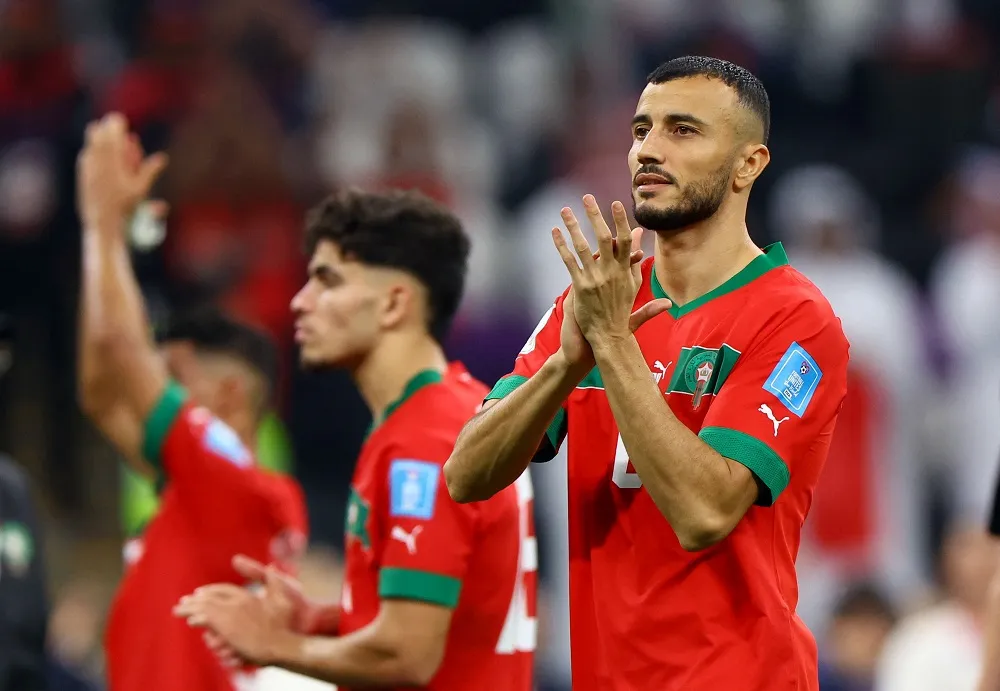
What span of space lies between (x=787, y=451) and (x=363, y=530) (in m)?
1.35

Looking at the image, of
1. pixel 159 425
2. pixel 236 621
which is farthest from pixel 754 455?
pixel 159 425

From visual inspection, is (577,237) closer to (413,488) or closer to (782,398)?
(782,398)

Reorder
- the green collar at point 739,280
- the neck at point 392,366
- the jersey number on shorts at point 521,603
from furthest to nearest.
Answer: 1. the neck at point 392,366
2. the jersey number on shorts at point 521,603
3. the green collar at point 739,280

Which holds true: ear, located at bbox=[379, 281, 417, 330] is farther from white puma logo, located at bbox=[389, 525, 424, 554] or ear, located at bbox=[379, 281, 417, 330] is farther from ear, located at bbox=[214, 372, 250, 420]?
ear, located at bbox=[214, 372, 250, 420]

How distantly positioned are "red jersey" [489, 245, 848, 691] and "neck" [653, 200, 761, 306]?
24 mm

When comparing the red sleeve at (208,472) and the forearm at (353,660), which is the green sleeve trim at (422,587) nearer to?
the forearm at (353,660)

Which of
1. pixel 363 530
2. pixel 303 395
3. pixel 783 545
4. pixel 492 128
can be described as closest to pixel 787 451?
pixel 783 545

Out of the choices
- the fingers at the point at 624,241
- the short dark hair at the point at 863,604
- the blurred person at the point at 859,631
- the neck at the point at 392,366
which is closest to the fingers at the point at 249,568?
the neck at the point at 392,366

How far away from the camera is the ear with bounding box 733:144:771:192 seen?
359 cm

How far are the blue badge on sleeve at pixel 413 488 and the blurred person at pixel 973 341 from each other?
5.97 metres

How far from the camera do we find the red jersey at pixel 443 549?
13.7 ft

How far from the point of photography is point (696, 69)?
3.61m

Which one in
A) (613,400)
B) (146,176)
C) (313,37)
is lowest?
(613,400)

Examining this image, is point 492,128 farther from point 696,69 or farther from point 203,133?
point 696,69
